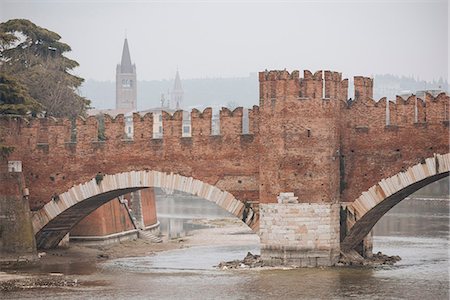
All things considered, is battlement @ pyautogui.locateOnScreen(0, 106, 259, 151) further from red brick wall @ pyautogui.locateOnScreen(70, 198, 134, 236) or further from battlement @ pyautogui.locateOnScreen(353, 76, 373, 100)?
red brick wall @ pyautogui.locateOnScreen(70, 198, 134, 236)

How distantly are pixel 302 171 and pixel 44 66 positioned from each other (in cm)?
1992

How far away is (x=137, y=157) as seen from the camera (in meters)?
36.3

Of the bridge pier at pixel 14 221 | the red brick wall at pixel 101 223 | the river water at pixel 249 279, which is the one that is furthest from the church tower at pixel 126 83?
the bridge pier at pixel 14 221

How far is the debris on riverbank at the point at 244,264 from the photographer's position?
110 ft

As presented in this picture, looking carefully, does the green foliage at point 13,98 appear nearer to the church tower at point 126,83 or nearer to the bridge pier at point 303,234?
the bridge pier at point 303,234

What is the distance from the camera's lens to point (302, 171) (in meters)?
32.9

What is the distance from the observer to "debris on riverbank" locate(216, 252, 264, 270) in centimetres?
3347

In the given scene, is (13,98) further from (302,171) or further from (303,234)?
(303,234)

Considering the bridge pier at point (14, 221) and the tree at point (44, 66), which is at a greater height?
the tree at point (44, 66)

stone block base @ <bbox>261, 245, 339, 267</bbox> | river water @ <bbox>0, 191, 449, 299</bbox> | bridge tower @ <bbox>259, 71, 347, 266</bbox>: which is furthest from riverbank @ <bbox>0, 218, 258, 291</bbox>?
bridge tower @ <bbox>259, 71, 347, 266</bbox>

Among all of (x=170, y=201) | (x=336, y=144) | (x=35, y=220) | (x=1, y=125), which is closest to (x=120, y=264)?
(x=35, y=220)

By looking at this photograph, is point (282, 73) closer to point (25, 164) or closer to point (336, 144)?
point (336, 144)

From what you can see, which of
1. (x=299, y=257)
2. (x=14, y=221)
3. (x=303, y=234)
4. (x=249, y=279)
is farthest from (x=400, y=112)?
(x=14, y=221)

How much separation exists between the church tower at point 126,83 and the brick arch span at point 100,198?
490 feet
